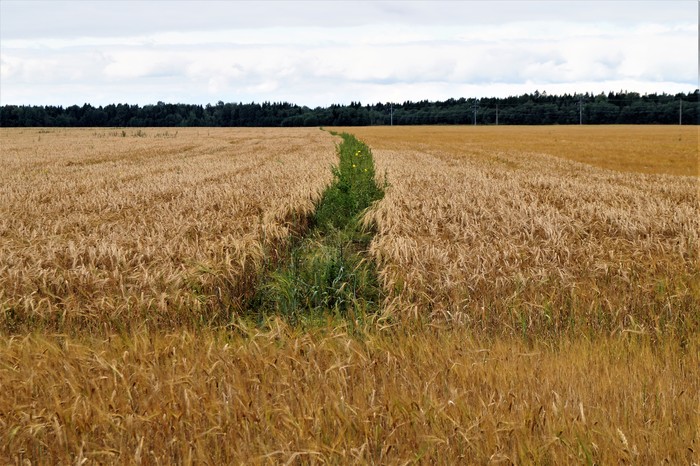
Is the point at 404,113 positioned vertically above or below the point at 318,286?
above

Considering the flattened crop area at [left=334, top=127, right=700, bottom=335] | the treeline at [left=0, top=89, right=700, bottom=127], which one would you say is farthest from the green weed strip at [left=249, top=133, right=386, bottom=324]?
the treeline at [left=0, top=89, right=700, bottom=127]

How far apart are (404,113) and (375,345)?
144718mm

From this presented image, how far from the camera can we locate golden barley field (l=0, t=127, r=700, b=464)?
2.90 m

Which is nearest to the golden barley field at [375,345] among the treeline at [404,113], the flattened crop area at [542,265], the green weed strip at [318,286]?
the flattened crop area at [542,265]

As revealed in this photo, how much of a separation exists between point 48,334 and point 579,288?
4636 mm

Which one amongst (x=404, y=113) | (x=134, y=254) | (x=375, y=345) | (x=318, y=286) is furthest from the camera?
(x=404, y=113)

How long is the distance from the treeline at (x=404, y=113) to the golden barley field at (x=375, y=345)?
125623 millimetres

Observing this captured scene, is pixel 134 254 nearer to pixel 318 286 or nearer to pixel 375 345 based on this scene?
pixel 318 286

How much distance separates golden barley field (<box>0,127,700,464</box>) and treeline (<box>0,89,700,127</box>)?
126 metres


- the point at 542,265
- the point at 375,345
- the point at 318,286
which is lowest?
the point at 375,345

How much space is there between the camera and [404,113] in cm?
14500

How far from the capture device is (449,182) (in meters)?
13.2

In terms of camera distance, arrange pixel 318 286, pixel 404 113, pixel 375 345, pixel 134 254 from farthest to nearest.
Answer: pixel 404 113 → pixel 134 254 → pixel 318 286 → pixel 375 345

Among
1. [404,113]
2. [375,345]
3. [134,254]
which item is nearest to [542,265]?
[375,345]
